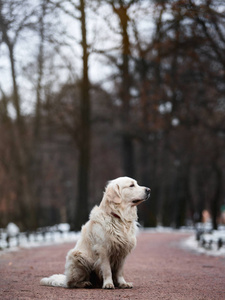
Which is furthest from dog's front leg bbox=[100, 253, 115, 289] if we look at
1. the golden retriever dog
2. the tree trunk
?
the tree trunk

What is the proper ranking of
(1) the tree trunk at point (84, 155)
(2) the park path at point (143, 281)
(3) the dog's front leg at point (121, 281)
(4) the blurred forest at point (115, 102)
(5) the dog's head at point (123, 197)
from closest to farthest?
(2) the park path at point (143, 281)
(5) the dog's head at point (123, 197)
(3) the dog's front leg at point (121, 281)
(4) the blurred forest at point (115, 102)
(1) the tree trunk at point (84, 155)

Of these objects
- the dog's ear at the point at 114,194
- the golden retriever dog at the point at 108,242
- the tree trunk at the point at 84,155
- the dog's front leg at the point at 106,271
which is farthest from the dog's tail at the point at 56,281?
the tree trunk at the point at 84,155

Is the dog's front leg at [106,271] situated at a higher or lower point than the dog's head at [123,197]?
lower

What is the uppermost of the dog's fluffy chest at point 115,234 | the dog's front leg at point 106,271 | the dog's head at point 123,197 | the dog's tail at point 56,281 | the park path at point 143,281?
the dog's head at point 123,197

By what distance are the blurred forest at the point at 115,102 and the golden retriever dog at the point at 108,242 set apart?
23.6ft

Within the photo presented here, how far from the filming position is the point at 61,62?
32.5 metres

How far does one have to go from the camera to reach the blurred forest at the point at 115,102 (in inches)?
735

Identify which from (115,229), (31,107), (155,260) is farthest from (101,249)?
(31,107)

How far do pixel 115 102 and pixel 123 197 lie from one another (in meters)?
28.8

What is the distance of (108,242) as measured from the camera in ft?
26.9

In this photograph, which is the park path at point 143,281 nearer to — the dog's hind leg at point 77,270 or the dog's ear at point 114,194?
the dog's hind leg at point 77,270

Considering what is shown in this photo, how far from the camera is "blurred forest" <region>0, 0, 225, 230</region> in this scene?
18672mm

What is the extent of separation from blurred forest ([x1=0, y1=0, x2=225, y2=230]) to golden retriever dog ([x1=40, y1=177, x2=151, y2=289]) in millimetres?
7197

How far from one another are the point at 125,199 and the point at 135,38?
55.2 ft
